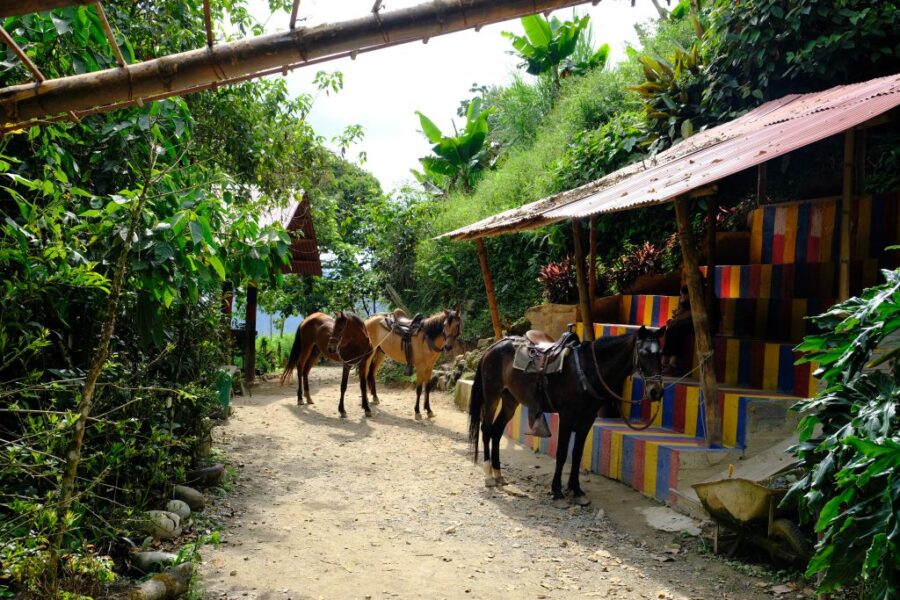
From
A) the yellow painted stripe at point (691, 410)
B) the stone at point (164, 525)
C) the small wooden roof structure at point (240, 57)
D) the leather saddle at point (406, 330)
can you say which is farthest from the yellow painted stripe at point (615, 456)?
the small wooden roof structure at point (240, 57)

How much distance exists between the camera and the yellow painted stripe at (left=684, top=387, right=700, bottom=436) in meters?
6.56

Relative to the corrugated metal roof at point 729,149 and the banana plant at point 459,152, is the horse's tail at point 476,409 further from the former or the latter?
the banana plant at point 459,152

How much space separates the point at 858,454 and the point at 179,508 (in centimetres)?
482

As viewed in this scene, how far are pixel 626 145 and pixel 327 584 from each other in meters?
8.56

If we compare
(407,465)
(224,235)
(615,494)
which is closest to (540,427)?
(615,494)

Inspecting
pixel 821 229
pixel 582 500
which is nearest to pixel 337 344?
pixel 582 500

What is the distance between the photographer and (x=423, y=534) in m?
5.57

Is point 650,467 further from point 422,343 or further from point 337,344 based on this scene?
point 337,344

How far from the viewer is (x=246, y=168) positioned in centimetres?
873

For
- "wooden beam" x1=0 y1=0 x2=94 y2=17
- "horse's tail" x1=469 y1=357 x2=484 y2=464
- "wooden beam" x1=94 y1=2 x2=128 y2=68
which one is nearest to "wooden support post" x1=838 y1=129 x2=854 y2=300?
"horse's tail" x1=469 y1=357 x2=484 y2=464

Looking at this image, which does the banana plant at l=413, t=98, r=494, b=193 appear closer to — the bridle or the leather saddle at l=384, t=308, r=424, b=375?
the leather saddle at l=384, t=308, r=424, b=375

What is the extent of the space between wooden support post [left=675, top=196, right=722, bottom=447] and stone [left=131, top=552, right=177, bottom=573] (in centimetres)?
449

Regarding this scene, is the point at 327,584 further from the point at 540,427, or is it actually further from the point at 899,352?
the point at 899,352

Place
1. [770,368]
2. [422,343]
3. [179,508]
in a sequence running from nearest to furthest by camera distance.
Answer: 1. [179,508]
2. [770,368]
3. [422,343]
